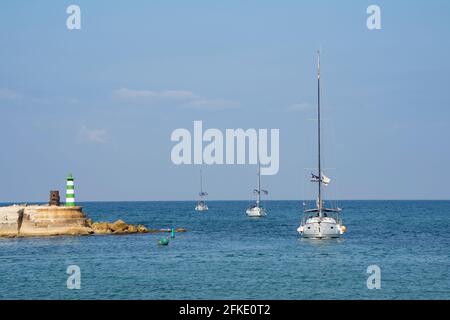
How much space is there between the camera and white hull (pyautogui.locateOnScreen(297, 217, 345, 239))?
64812mm

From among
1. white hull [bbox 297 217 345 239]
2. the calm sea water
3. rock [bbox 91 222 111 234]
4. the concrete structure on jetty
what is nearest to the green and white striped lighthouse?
the concrete structure on jetty

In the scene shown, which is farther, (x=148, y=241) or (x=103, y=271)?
(x=148, y=241)

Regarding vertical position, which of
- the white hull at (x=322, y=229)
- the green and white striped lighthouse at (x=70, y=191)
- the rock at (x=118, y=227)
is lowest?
the rock at (x=118, y=227)

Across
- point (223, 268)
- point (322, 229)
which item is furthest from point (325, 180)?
point (223, 268)

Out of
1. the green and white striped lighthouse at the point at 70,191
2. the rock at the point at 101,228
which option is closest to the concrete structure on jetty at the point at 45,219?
the green and white striped lighthouse at the point at 70,191

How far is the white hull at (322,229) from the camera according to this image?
64.8 meters

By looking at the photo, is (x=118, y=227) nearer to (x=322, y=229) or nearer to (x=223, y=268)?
(x=322, y=229)

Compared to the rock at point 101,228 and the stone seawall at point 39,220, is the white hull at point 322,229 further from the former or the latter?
the rock at point 101,228

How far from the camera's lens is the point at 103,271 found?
152ft

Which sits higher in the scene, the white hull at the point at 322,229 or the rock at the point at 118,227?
the white hull at the point at 322,229

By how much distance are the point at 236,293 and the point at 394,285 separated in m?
9.62

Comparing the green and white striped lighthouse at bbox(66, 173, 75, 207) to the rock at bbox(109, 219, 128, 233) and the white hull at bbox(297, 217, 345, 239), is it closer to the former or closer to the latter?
the rock at bbox(109, 219, 128, 233)
